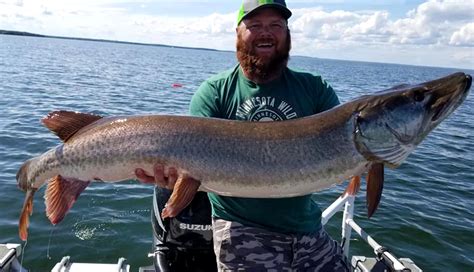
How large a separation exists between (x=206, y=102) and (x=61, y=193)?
1.42 meters

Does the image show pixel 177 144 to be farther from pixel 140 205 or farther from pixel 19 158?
pixel 19 158

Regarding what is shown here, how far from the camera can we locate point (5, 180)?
9.19m

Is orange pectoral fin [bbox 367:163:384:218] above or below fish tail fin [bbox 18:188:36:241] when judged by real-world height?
above

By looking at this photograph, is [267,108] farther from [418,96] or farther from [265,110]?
[418,96]

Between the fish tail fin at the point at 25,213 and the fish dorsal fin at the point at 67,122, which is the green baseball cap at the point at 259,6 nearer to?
the fish dorsal fin at the point at 67,122

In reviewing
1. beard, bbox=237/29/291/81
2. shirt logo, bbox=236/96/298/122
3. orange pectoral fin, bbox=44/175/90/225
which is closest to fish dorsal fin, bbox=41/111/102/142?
orange pectoral fin, bbox=44/175/90/225

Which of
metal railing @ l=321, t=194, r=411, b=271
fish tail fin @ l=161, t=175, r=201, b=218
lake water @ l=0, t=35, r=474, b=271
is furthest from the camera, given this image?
lake water @ l=0, t=35, r=474, b=271

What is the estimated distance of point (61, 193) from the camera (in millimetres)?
3668

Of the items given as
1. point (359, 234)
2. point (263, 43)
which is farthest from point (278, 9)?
point (359, 234)

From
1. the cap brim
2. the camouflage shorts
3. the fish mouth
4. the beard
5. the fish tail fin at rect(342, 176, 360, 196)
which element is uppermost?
the cap brim

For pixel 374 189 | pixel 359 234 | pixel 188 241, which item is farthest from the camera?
pixel 359 234

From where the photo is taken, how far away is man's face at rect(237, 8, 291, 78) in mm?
3855

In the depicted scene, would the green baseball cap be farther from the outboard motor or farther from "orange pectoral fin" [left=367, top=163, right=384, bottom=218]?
the outboard motor

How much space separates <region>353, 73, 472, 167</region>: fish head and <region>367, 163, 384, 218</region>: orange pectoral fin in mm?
123
